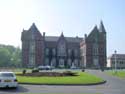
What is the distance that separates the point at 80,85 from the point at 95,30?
71847 millimetres

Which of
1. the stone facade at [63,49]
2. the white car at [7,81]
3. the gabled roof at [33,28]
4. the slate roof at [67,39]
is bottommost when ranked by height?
the white car at [7,81]

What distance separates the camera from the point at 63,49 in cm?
10469

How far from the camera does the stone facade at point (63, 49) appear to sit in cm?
9594

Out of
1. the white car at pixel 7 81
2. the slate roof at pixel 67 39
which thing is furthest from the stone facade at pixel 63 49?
the white car at pixel 7 81

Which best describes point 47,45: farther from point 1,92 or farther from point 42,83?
point 1,92

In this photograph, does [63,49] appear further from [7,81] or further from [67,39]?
[7,81]

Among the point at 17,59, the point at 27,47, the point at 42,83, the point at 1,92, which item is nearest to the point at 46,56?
the point at 27,47

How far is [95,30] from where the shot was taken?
100438 millimetres

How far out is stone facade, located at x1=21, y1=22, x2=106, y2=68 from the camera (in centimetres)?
9594

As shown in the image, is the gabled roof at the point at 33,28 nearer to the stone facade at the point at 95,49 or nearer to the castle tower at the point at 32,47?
the castle tower at the point at 32,47

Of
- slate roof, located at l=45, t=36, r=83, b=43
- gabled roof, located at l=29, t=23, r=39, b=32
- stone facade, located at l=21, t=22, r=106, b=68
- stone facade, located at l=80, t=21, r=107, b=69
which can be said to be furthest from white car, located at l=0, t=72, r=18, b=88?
slate roof, located at l=45, t=36, r=83, b=43

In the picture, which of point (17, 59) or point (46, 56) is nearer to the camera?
point (46, 56)

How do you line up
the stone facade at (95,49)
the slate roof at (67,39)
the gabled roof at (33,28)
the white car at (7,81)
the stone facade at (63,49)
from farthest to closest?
the slate roof at (67,39) → the stone facade at (95,49) → the gabled roof at (33,28) → the stone facade at (63,49) → the white car at (7,81)

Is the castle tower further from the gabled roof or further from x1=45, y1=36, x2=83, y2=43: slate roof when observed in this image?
x1=45, y1=36, x2=83, y2=43: slate roof
